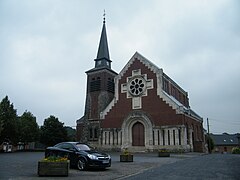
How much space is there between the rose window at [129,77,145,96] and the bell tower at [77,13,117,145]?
19.8 ft

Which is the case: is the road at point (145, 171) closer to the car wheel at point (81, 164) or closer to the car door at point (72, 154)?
the car wheel at point (81, 164)

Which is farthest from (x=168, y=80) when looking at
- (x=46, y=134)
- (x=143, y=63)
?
(x=46, y=134)

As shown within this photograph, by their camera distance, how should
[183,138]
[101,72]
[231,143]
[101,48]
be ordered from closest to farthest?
1. [183,138]
2. [101,72]
3. [101,48]
4. [231,143]

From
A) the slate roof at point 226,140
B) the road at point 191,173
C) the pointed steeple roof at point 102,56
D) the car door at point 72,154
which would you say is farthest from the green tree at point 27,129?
the slate roof at point 226,140

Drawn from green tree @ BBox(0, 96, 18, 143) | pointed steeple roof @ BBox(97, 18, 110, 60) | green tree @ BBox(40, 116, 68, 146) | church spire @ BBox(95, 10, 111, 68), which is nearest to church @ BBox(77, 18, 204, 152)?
church spire @ BBox(95, 10, 111, 68)

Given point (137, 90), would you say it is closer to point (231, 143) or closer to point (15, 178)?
point (15, 178)

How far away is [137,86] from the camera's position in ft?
120

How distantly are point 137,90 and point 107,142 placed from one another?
8964 millimetres

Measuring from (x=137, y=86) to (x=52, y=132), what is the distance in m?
16.6

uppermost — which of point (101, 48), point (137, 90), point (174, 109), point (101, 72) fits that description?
point (101, 48)

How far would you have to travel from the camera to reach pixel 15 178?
29.3 ft

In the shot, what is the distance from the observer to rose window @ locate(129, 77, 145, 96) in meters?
36.1

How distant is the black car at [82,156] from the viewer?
39.0 ft

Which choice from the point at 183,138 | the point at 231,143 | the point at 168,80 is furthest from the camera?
the point at 231,143
